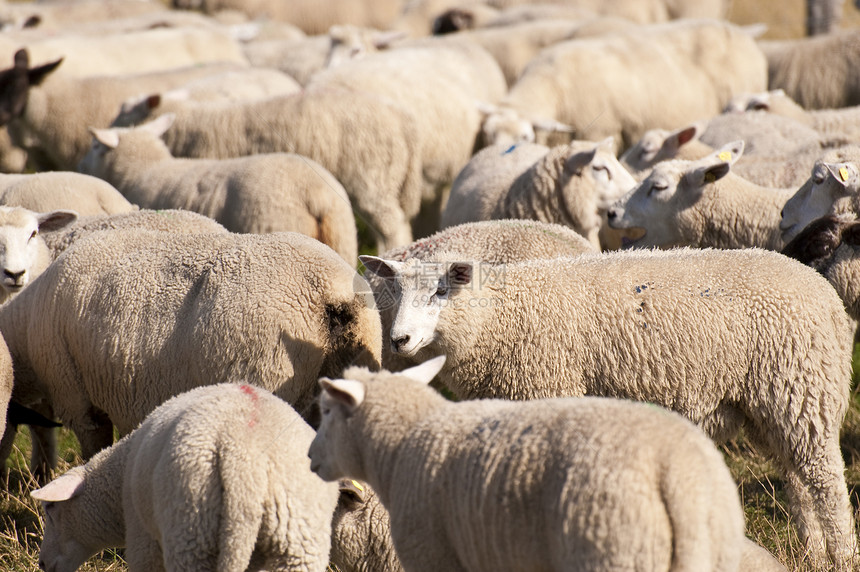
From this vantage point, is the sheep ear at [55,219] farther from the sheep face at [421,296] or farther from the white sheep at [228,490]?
the white sheep at [228,490]

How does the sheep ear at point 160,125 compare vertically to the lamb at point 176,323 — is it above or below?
below

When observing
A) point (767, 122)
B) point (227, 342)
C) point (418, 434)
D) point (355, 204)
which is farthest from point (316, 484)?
point (767, 122)

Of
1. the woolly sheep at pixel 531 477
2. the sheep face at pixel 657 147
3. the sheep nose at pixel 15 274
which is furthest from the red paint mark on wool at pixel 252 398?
the sheep face at pixel 657 147

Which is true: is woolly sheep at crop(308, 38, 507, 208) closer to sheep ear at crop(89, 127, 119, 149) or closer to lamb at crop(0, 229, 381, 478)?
sheep ear at crop(89, 127, 119, 149)

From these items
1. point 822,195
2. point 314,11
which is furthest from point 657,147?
point 314,11

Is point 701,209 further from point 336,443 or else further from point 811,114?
point 811,114

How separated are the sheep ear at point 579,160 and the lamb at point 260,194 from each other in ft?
4.74

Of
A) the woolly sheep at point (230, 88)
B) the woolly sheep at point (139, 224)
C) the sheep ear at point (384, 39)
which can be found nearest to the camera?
the woolly sheep at point (139, 224)

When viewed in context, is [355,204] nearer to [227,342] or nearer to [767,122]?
[767,122]

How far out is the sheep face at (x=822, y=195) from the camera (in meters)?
5.55

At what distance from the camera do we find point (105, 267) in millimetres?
4961

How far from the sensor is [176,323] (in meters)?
4.61

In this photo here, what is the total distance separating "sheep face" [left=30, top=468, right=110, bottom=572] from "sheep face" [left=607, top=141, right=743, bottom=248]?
11.4ft

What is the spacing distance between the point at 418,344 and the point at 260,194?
8.85 ft
